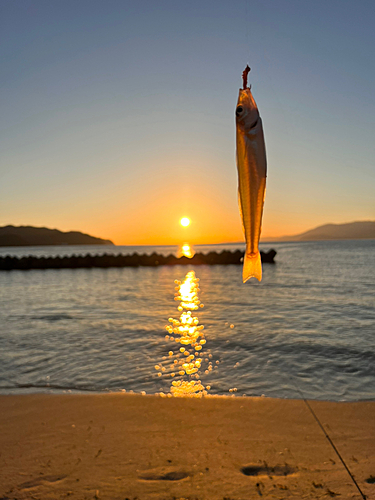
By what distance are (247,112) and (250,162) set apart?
34cm

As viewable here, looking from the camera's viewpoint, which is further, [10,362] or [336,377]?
[10,362]

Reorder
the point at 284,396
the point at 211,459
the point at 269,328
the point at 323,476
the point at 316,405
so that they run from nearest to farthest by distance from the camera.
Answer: the point at 323,476 < the point at 211,459 < the point at 316,405 < the point at 284,396 < the point at 269,328

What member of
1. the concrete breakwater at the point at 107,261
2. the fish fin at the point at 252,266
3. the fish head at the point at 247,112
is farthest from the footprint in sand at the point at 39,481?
the concrete breakwater at the point at 107,261

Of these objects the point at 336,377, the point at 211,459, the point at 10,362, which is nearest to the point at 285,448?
the point at 211,459

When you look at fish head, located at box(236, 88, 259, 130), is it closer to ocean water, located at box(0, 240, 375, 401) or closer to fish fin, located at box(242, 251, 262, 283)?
fish fin, located at box(242, 251, 262, 283)

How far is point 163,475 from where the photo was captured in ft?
13.0

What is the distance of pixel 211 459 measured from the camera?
427 centimetres

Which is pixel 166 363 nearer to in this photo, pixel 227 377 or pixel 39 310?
pixel 227 377

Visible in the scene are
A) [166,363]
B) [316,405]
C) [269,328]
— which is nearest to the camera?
[316,405]

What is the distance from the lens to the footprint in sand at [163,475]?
391cm

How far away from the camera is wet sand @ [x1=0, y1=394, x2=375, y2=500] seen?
374cm

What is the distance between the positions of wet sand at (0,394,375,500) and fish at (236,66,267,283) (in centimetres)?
285

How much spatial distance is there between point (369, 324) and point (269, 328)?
3.70 m

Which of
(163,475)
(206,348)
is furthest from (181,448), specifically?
(206,348)
